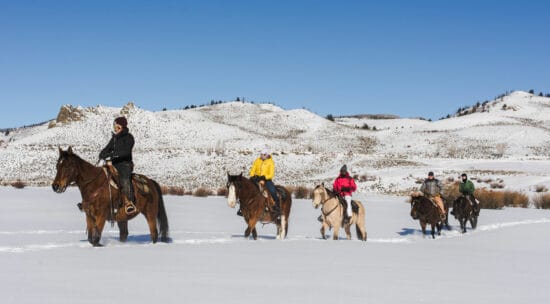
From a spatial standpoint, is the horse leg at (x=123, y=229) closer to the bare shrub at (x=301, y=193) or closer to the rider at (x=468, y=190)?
the rider at (x=468, y=190)

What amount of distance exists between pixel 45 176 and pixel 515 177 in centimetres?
3887

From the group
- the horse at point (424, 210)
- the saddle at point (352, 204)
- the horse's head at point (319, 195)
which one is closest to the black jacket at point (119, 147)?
the horse's head at point (319, 195)

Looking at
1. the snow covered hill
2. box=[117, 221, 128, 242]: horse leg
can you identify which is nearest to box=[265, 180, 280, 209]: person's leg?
box=[117, 221, 128, 242]: horse leg

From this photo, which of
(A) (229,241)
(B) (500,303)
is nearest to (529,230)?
(A) (229,241)

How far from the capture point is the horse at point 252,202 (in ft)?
43.0

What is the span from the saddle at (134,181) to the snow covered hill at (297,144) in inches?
1264

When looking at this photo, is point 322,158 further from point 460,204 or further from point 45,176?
point 460,204

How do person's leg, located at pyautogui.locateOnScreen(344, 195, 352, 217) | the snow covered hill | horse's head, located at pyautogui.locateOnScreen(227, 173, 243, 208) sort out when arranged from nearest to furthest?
horse's head, located at pyautogui.locateOnScreen(227, 173, 243, 208) → person's leg, located at pyautogui.locateOnScreen(344, 195, 352, 217) → the snow covered hill

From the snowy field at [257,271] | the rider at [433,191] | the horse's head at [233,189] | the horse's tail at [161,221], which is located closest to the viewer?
the snowy field at [257,271]

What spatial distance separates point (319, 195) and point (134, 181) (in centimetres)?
526

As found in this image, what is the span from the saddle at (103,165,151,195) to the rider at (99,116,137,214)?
0.10 m

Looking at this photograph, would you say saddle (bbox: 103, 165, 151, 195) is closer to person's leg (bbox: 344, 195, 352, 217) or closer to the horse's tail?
the horse's tail

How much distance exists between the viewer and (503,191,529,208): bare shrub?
3512 cm

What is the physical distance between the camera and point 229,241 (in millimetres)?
13414
